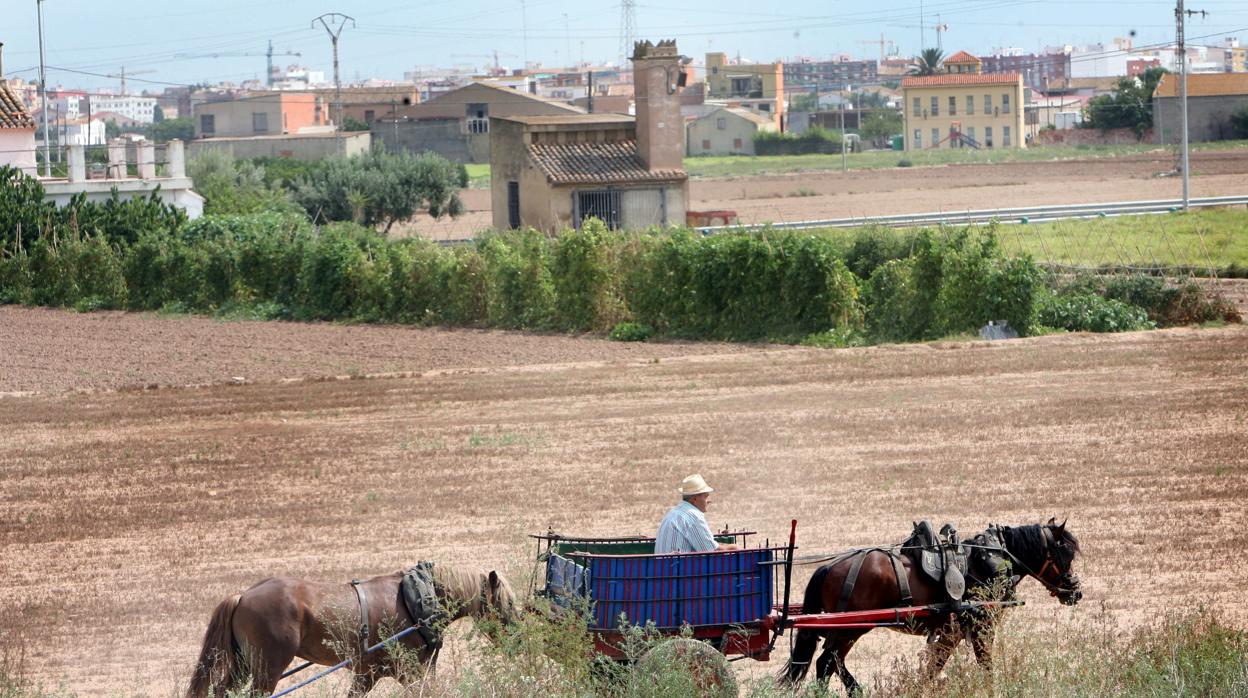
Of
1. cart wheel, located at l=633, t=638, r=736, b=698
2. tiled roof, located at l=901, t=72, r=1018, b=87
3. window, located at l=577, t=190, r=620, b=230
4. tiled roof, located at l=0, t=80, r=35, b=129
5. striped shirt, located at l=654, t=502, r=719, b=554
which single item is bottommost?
cart wheel, located at l=633, t=638, r=736, b=698

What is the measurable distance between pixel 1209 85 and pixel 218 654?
308 ft

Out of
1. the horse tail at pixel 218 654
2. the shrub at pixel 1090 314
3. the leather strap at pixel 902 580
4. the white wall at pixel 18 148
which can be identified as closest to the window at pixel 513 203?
the white wall at pixel 18 148

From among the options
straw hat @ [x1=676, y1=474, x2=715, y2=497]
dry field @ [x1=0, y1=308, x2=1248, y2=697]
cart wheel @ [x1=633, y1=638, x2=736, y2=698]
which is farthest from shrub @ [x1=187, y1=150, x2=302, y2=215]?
cart wheel @ [x1=633, y1=638, x2=736, y2=698]

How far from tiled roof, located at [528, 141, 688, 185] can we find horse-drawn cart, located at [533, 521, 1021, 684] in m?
33.1

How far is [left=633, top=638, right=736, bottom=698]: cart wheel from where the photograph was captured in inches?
305

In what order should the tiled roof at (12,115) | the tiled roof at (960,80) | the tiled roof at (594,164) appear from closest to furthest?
1. the tiled roof at (594,164)
2. the tiled roof at (12,115)
3. the tiled roof at (960,80)

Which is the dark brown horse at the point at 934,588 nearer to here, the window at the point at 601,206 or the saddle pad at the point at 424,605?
the saddle pad at the point at 424,605

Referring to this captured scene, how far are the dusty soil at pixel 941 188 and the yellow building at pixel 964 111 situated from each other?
25.6m

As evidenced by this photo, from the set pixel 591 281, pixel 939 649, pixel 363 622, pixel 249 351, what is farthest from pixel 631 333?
pixel 363 622

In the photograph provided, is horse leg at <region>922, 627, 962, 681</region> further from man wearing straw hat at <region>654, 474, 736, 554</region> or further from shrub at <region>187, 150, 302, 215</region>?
shrub at <region>187, 150, 302, 215</region>

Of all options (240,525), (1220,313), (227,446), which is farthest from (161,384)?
(1220,313)

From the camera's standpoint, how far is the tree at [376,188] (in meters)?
54.8

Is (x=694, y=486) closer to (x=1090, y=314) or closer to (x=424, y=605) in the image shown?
(x=424, y=605)

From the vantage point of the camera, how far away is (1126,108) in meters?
103
